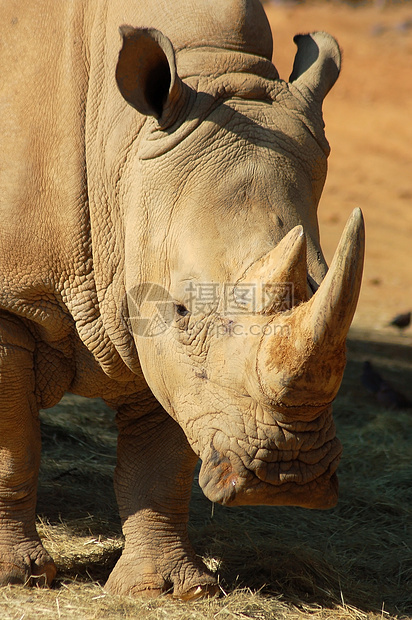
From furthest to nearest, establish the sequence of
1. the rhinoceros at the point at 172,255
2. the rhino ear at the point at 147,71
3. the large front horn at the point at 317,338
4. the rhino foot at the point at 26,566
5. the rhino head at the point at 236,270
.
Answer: the rhino foot at the point at 26,566, the rhino ear at the point at 147,71, the rhinoceros at the point at 172,255, the rhino head at the point at 236,270, the large front horn at the point at 317,338

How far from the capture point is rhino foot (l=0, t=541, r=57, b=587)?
421 cm

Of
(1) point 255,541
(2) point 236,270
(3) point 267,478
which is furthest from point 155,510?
(2) point 236,270

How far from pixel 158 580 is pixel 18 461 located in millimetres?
933

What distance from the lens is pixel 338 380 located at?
314 cm

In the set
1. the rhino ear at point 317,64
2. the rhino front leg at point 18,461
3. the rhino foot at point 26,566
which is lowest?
the rhino foot at point 26,566

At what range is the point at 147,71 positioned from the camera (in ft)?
11.8

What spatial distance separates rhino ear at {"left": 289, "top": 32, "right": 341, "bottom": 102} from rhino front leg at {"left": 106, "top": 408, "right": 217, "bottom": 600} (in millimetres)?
1883

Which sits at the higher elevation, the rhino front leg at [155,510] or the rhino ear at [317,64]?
the rhino ear at [317,64]

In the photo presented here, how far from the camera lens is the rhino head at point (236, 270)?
3.07 m

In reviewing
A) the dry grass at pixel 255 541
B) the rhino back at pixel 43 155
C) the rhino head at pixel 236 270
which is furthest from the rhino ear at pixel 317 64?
the dry grass at pixel 255 541

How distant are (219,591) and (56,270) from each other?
1.79 meters

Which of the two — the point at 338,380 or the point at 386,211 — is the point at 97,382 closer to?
the point at 338,380

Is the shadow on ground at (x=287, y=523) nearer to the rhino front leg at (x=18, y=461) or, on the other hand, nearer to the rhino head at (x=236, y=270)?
the rhino front leg at (x=18, y=461)

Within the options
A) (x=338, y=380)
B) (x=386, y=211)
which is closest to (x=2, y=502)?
(x=338, y=380)
